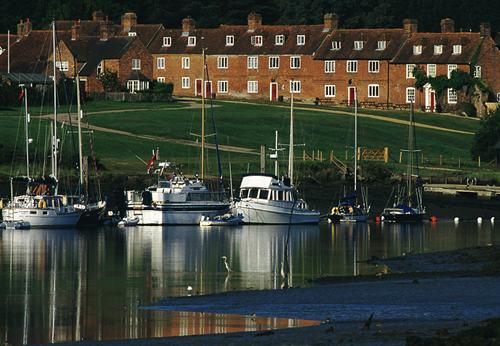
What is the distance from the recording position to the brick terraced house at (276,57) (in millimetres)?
143500

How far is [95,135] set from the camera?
114125 mm

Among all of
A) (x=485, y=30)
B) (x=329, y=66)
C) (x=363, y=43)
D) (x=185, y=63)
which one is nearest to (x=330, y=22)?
(x=363, y=43)

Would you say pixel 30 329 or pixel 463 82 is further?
pixel 463 82

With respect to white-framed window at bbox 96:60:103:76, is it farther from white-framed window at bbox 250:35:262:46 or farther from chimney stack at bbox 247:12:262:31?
chimney stack at bbox 247:12:262:31

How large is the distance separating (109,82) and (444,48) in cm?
3028

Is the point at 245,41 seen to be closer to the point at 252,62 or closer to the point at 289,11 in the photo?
the point at 252,62

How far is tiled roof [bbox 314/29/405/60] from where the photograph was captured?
14650 centimetres

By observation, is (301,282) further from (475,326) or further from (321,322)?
(475,326)

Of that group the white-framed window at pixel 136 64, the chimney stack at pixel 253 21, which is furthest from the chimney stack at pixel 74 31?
the chimney stack at pixel 253 21

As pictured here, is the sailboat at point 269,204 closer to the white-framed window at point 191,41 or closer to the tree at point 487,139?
the tree at point 487,139

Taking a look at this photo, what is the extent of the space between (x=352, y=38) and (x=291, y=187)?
227ft

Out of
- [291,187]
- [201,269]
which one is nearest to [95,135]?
[291,187]

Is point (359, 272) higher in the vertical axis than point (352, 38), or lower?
lower

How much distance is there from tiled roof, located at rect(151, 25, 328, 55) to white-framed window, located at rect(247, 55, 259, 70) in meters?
0.40
